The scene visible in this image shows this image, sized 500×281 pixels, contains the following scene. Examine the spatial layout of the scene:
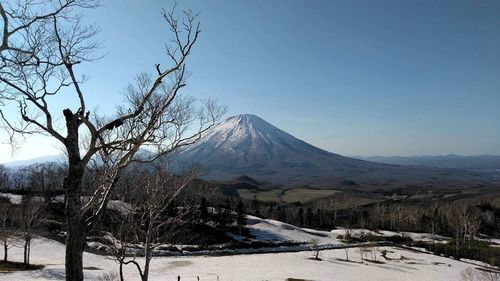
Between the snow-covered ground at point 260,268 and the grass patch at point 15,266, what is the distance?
116cm

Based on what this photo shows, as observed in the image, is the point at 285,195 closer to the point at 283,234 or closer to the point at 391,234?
the point at 391,234

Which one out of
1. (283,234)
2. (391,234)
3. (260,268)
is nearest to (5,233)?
(260,268)

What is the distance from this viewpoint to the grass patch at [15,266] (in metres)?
35.6

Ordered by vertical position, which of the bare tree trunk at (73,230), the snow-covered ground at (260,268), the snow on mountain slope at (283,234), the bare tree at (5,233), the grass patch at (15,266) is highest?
the bare tree trunk at (73,230)

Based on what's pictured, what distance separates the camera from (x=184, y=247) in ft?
205

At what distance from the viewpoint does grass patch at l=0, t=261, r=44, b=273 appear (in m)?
35.6

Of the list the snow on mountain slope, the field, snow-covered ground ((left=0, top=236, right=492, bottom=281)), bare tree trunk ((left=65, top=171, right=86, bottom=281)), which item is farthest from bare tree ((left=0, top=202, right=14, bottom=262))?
the field

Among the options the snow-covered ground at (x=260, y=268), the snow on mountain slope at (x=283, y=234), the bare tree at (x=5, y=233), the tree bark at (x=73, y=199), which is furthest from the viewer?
the snow on mountain slope at (x=283, y=234)

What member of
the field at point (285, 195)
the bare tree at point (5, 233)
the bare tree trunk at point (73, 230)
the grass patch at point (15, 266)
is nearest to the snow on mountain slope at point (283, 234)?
the bare tree at point (5, 233)

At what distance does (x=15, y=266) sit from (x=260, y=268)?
25.0 m

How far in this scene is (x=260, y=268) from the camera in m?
45.1

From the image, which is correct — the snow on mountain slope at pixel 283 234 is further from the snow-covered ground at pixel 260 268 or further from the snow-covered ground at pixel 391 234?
the snow-covered ground at pixel 260 268

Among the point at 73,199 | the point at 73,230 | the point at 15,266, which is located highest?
the point at 73,199

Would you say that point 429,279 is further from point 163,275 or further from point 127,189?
point 127,189
